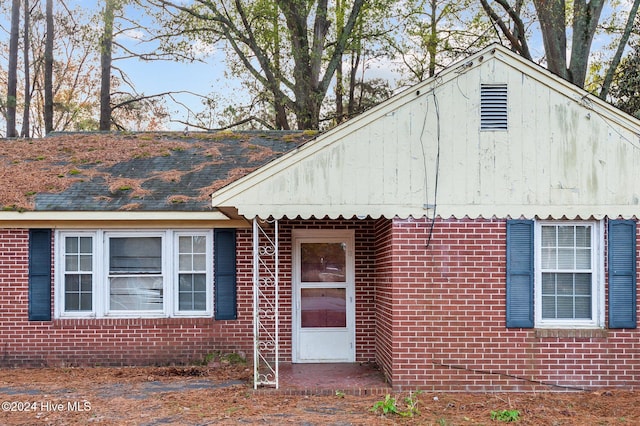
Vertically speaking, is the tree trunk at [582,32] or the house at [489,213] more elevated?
the tree trunk at [582,32]

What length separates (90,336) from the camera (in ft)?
36.2

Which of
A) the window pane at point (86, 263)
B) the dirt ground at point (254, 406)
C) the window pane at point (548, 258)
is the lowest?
the dirt ground at point (254, 406)

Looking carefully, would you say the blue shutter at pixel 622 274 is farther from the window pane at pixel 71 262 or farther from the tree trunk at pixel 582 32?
the tree trunk at pixel 582 32

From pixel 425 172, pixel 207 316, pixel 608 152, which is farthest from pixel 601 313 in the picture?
pixel 207 316

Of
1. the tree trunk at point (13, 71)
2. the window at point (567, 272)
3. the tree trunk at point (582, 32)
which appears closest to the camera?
the window at point (567, 272)

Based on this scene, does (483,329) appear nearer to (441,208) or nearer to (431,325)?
(431,325)

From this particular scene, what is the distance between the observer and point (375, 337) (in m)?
10.9

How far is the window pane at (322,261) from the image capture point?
11148 millimetres

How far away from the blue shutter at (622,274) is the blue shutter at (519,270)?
117cm

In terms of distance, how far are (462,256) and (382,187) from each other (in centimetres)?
155

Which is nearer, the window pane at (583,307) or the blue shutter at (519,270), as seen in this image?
the blue shutter at (519,270)

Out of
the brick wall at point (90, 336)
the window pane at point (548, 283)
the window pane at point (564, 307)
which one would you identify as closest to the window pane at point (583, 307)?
the window pane at point (564, 307)

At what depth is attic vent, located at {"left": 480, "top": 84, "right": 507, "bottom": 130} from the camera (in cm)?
887

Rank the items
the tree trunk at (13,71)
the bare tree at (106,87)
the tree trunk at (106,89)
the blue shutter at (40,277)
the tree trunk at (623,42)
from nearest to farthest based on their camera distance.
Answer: the blue shutter at (40,277) < the tree trunk at (623,42) < the bare tree at (106,87) < the tree trunk at (106,89) < the tree trunk at (13,71)
